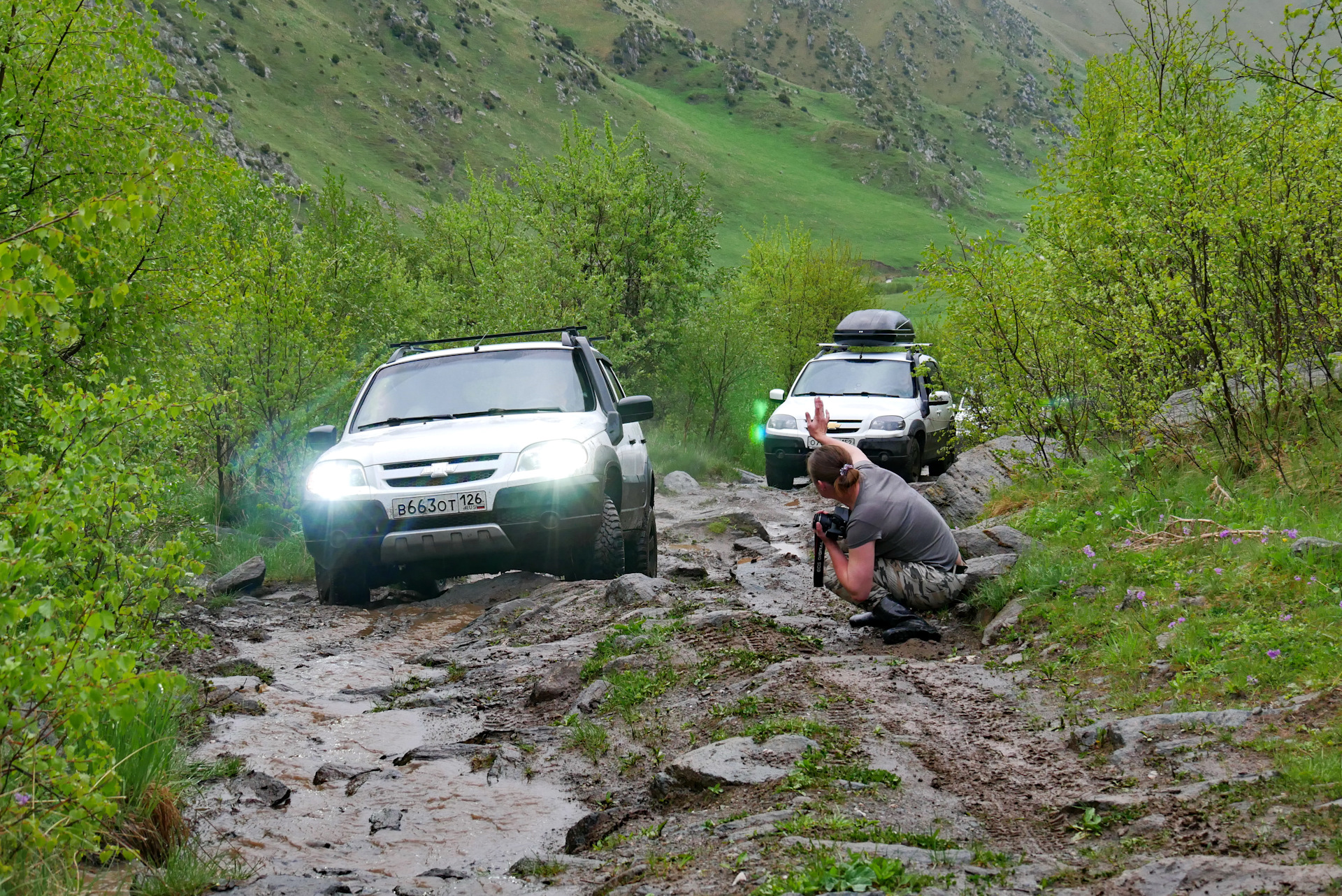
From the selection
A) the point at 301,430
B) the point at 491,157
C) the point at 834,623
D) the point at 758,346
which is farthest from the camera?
the point at 491,157

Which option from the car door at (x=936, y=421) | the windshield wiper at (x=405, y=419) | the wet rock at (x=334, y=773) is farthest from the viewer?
the car door at (x=936, y=421)

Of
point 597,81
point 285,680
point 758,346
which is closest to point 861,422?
point 285,680

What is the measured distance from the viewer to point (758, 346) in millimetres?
30547

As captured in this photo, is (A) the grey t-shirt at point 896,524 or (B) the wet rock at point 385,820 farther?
(A) the grey t-shirt at point 896,524

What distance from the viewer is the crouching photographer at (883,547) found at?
715 cm

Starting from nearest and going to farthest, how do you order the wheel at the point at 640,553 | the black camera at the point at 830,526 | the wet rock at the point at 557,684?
the wet rock at the point at 557,684
the black camera at the point at 830,526
the wheel at the point at 640,553

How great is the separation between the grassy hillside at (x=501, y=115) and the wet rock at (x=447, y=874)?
270 ft

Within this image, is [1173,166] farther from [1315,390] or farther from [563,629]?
[563,629]

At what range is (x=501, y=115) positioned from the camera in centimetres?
13938

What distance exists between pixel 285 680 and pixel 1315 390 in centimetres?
778

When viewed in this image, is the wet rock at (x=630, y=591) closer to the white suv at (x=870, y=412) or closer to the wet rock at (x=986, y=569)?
the wet rock at (x=986, y=569)

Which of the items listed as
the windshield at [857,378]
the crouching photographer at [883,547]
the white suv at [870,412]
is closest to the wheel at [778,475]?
the white suv at [870,412]

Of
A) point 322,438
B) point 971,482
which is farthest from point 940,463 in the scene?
point 322,438

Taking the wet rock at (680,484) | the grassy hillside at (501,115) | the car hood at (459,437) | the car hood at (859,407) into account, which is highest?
the grassy hillside at (501,115)
